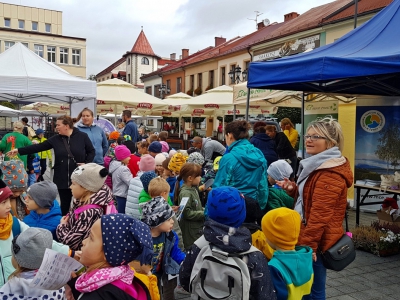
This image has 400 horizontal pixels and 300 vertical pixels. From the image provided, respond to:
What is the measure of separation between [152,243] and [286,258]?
0.99m

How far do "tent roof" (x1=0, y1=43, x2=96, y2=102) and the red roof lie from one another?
59.4 m

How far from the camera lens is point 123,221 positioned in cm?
193

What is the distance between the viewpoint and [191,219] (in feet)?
13.3

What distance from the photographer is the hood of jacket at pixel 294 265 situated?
2.56 metres

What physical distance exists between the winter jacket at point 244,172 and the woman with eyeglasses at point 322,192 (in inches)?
25.5

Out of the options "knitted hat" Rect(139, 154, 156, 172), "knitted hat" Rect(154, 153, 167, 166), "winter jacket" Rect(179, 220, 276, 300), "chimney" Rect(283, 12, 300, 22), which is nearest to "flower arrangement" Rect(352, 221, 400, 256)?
"knitted hat" Rect(154, 153, 167, 166)

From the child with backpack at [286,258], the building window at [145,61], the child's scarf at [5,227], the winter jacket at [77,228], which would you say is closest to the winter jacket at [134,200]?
the winter jacket at [77,228]

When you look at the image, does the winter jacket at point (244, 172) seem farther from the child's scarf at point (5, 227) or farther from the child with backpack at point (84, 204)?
the child's scarf at point (5, 227)

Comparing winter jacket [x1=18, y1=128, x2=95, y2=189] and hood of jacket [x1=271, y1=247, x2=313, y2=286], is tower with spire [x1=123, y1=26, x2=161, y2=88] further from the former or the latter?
hood of jacket [x1=271, y1=247, x2=313, y2=286]

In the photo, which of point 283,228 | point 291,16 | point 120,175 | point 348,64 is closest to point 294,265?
point 283,228

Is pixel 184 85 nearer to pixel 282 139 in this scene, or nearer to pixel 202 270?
pixel 282 139

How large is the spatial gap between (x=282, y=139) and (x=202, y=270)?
5993 millimetres

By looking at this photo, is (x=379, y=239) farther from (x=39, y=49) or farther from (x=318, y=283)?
(x=39, y=49)

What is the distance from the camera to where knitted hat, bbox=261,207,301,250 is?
259 centimetres
